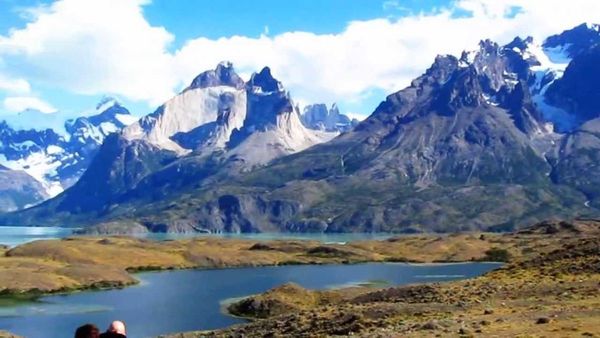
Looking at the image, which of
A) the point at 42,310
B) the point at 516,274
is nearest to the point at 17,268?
the point at 42,310

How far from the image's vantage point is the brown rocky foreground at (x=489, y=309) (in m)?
48.6

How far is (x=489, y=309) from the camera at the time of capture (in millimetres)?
58344

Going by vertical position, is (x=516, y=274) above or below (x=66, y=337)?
above

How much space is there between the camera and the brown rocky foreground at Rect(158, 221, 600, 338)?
48.6 metres

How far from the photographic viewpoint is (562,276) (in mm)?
70625

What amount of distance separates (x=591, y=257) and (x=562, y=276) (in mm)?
5360

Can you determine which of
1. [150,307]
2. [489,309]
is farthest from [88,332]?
[150,307]

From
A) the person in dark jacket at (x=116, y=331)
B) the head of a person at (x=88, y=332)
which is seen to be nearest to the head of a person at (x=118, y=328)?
the person in dark jacket at (x=116, y=331)

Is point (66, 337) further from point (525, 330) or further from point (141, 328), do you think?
point (525, 330)

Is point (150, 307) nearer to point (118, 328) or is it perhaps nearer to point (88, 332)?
point (118, 328)

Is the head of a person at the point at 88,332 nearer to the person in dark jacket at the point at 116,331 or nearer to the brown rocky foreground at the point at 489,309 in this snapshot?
the person in dark jacket at the point at 116,331

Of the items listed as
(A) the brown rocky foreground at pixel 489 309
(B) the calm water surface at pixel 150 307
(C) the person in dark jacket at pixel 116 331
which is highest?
(C) the person in dark jacket at pixel 116 331

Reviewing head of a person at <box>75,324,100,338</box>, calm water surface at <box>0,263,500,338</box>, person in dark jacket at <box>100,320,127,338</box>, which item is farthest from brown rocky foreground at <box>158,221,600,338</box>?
head of a person at <box>75,324,100,338</box>

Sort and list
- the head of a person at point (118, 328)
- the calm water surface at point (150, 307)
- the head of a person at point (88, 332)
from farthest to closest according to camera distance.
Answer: the calm water surface at point (150, 307) < the head of a person at point (118, 328) < the head of a person at point (88, 332)
